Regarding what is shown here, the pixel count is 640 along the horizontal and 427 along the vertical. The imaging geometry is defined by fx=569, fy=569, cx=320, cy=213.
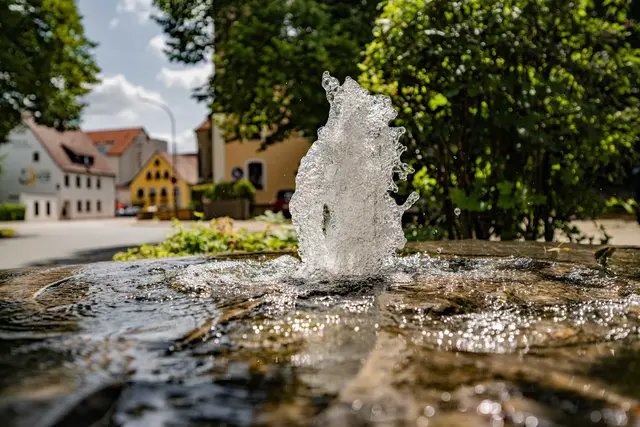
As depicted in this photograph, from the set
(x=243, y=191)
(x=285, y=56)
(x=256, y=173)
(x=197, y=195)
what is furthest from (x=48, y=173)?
(x=285, y=56)

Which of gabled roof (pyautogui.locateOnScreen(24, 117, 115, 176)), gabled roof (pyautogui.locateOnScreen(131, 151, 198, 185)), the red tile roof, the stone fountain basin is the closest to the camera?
the stone fountain basin

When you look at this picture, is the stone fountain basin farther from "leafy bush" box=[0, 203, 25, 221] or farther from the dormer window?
the dormer window

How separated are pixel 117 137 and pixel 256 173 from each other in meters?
46.2

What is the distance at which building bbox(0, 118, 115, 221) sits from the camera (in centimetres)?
5312

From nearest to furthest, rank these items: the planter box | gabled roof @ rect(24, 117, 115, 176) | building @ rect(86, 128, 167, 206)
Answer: the planter box → gabled roof @ rect(24, 117, 115, 176) → building @ rect(86, 128, 167, 206)

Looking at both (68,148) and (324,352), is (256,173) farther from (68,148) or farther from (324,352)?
(324,352)

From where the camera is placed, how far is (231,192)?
30141 millimetres

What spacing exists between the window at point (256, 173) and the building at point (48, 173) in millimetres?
25463

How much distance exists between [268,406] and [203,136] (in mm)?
42019

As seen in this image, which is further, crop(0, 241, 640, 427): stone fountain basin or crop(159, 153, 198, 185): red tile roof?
crop(159, 153, 198, 185): red tile roof

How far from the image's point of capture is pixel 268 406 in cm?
127

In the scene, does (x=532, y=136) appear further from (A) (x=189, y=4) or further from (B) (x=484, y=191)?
(A) (x=189, y=4)

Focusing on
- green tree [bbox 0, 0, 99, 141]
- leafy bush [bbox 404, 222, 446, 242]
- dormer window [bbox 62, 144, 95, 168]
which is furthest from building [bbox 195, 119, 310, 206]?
leafy bush [bbox 404, 222, 446, 242]

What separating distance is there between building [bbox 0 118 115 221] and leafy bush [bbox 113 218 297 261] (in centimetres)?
4875
